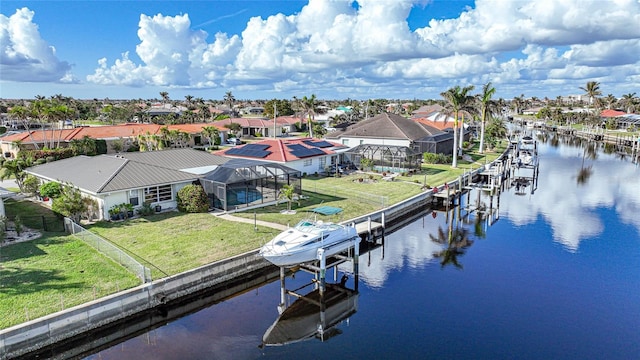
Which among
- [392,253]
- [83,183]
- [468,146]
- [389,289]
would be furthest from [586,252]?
[468,146]

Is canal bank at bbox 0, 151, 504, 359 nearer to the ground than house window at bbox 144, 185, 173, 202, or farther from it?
nearer to the ground

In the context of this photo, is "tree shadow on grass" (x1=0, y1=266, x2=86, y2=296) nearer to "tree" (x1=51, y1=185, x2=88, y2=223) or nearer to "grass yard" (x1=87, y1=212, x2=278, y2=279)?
"grass yard" (x1=87, y1=212, x2=278, y2=279)

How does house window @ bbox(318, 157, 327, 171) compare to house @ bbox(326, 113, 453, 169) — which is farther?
house @ bbox(326, 113, 453, 169)

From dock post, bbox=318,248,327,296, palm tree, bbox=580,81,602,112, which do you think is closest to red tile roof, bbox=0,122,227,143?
dock post, bbox=318,248,327,296

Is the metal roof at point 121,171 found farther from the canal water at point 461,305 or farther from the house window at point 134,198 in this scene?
the canal water at point 461,305

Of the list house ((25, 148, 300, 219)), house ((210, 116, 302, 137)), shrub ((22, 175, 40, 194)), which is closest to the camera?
house ((25, 148, 300, 219))

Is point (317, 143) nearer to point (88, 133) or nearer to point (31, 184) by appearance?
point (31, 184)

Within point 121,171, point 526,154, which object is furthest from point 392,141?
point 121,171
